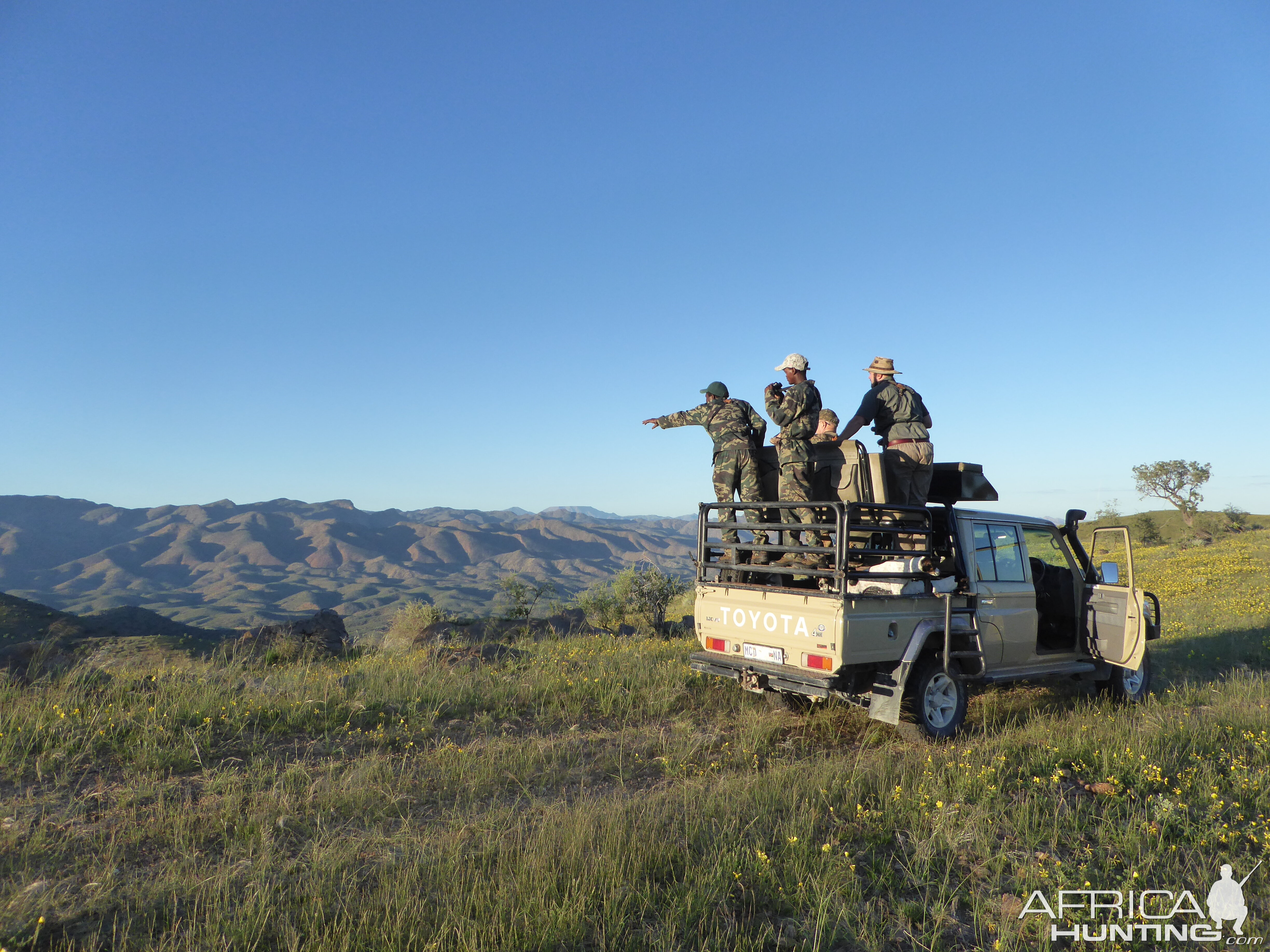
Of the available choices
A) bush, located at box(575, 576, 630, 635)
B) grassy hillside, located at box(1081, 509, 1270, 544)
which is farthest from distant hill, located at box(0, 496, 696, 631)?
bush, located at box(575, 576, 630, 635)

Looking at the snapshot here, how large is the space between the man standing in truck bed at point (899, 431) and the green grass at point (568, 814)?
2420 millimetres

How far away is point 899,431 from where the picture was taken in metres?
7.30

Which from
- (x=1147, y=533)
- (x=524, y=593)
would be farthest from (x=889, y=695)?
(x=1147, y=533)

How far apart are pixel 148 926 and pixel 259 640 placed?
10.6 meters

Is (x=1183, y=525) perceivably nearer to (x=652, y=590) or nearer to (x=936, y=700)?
(x=652, y=590)

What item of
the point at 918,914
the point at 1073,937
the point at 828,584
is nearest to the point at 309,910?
the point at 918,914

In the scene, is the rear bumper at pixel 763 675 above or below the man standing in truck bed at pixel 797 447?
below

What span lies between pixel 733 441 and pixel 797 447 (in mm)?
912

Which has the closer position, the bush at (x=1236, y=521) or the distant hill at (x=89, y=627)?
the distant hill at (x=89, y=627)

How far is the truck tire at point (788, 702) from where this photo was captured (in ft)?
24.6

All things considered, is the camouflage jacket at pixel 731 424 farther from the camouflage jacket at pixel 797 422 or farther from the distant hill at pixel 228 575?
the distant hill at pixel 228 575

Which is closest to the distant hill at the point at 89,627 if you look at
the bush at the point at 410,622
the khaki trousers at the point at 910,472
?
the bush at the point at 410,622

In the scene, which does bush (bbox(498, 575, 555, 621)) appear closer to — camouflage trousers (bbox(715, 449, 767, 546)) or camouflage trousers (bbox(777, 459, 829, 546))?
camouflage trousers (bbox(715, 449, 767, 546))

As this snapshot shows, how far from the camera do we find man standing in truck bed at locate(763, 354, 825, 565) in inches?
293
